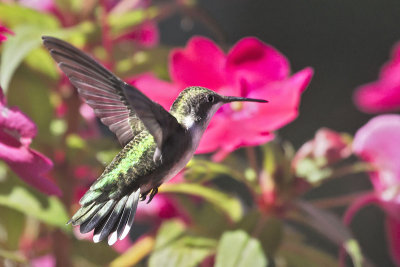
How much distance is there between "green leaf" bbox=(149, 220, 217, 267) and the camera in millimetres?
449

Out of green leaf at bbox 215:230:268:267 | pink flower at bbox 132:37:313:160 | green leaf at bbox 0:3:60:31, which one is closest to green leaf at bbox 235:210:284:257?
green leaf at bbox 215:230:268:267

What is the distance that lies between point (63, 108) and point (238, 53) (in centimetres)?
22

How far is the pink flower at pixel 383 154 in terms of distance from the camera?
496mm

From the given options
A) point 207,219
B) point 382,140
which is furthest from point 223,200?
point 382,140

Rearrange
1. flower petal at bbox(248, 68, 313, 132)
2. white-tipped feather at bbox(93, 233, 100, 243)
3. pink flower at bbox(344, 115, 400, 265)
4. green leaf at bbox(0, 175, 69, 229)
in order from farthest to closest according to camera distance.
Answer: pink flower at bbox(344, 115, 400, 265)
green leaf at bbox(0, 175, 69, 229)
flower petal at bbox(248, 68, 313, 132)
white-tipped feather at bbox(93, 233, 100, 243)

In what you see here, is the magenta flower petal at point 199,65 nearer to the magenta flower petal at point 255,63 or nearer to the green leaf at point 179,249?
the magenta flower petal at point 255,63

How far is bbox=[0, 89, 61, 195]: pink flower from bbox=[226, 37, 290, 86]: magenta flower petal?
152 mm

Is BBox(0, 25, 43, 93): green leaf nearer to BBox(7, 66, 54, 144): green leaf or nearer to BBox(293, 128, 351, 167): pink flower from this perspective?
BBox(7, 66, 54, 144): green leaf

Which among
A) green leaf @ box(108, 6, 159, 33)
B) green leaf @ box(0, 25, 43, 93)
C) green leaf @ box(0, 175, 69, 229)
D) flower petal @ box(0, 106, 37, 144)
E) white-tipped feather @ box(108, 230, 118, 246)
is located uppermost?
green leaf @ box(0, 25, 43, 93)

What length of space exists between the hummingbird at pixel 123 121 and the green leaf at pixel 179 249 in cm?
26

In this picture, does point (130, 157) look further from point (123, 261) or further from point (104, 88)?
point (123, 261)

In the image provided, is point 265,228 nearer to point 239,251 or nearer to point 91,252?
point 239,251

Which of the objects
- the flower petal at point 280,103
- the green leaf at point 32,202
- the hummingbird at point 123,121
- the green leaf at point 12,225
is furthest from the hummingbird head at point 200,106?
the green leaf at point 12,225

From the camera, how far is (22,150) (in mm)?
224
